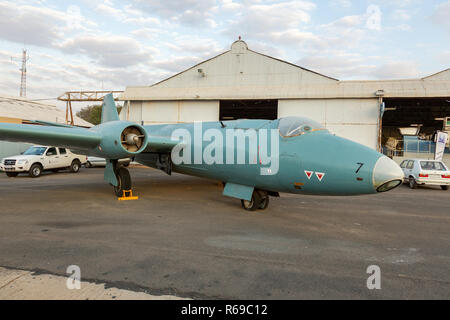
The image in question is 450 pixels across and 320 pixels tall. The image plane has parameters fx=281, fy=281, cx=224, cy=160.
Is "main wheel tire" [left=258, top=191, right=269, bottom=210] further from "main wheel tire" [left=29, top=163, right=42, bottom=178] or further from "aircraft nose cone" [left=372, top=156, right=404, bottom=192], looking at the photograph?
"main wheel tire" [left=29, top=163, right=42, bottom=178]

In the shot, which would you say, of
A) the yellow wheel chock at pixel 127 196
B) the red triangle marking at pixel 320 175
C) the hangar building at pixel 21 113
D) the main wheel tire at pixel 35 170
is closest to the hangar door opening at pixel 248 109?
the main wheel tire at pixel 35 170

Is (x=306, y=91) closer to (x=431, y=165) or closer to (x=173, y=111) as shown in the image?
(x=431, y=165)

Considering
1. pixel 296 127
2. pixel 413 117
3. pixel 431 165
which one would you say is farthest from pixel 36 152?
pixel 413 117

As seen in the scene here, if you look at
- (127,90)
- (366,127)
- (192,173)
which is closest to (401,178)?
(192,173)

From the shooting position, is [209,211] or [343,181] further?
[209,211]

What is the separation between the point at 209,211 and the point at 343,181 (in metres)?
3.65

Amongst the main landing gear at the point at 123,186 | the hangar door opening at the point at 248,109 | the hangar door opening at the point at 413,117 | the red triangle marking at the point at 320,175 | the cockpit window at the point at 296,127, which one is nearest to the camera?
the red triangle marking at the point at 320,175

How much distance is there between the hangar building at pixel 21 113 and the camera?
2161 cm

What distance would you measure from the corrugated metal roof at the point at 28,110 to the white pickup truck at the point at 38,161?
9065mm

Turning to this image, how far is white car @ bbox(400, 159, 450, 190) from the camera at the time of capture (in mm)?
14078

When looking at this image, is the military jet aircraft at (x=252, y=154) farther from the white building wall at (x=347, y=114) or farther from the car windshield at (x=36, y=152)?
the white building wall at (x=347, y=114)

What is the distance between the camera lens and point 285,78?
21875 mm

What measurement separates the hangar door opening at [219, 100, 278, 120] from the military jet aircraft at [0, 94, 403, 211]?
56.1ft

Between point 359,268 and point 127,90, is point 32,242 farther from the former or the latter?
point 127,90
